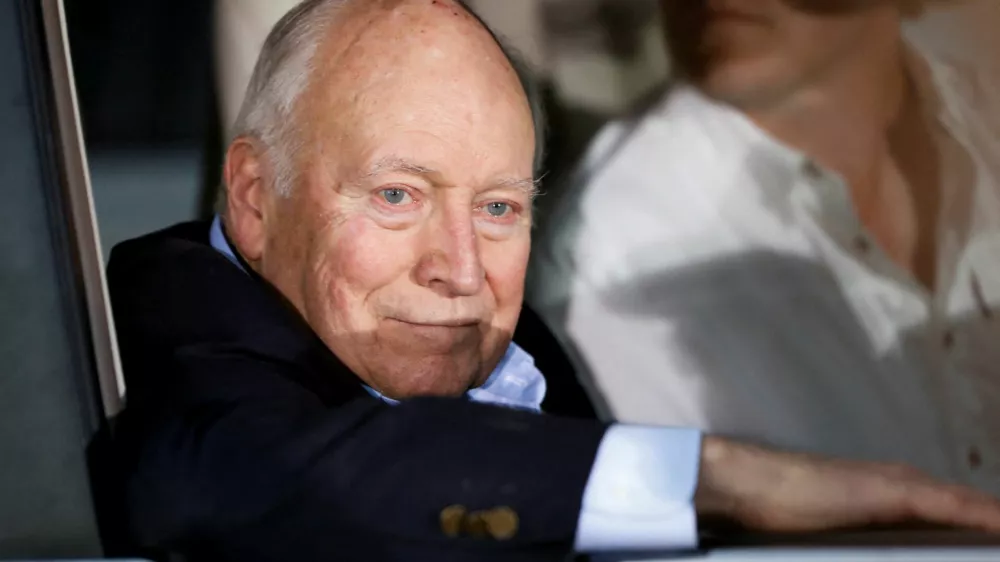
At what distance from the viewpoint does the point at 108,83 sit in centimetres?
113

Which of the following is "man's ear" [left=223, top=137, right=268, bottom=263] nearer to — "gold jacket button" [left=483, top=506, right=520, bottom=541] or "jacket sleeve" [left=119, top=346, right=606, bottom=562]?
"jacket sleeve" [left=119, top=346, right=606, bottom=562]

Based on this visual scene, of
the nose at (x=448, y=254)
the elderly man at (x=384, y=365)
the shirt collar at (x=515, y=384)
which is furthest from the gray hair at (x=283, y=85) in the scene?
the shirt collar at (x=515, y=384)

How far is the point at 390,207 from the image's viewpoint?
3.66 ft

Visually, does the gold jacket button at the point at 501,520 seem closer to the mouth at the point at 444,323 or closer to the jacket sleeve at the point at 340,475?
the jacket sleeve at the point at 340,475

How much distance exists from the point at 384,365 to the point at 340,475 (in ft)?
0.56

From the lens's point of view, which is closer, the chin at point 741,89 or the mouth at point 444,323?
the mouth at point 444,323

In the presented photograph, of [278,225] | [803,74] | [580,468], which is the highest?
[803,74]

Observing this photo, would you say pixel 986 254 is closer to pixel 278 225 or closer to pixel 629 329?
pixel 629 329

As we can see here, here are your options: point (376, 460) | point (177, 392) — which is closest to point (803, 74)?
point (376, 460)

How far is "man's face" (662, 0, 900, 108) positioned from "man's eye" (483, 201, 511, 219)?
294mm

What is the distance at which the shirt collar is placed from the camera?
1.17 m

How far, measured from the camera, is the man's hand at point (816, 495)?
3.57 feet

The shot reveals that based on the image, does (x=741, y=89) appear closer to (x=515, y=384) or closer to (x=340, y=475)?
(x=515, y=384)

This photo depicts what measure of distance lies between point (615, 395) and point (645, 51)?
0.41 metres
